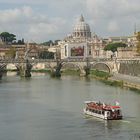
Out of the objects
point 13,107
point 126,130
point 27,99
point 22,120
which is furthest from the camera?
point 27,99

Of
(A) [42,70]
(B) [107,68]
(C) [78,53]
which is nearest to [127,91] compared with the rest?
(B) [107,68]

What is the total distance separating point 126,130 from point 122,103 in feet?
20.4

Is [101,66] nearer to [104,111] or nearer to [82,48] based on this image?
[82,48]

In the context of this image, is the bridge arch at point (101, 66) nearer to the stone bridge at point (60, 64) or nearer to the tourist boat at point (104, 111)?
the stone bridge at point (60, 64)

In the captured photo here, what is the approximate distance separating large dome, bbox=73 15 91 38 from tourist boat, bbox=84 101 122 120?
63.8 metres

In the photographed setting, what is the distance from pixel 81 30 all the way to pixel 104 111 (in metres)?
66.4

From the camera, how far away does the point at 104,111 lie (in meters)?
18.9

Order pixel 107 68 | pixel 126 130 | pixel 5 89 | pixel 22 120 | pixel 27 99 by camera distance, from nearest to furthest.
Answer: pixel 126 130
pixel 22 120
pixel 27 99
pixel 5 89
pixel 107 68

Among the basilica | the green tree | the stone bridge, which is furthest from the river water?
the green tree

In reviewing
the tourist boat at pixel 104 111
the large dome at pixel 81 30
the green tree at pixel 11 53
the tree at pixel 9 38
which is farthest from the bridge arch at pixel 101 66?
the tree at pixel 9 38

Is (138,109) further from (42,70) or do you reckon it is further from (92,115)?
(42,70)

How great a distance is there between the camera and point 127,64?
40.7m

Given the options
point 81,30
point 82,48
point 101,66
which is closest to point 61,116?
point 101,66

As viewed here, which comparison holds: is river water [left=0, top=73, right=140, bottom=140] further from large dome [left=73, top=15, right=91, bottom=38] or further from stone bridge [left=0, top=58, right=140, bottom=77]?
large dome [left=73, top=15, right=91, bottom=38]
